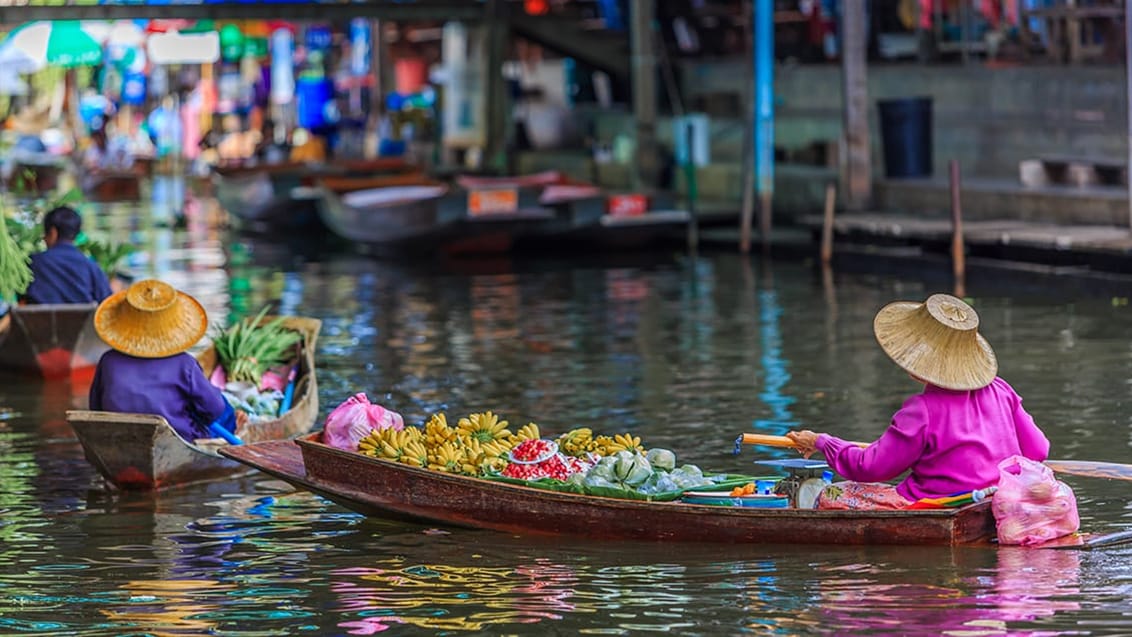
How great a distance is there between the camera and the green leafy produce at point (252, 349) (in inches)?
497

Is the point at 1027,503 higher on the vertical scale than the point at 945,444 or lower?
lower

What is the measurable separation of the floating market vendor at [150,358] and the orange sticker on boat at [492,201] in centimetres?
1473

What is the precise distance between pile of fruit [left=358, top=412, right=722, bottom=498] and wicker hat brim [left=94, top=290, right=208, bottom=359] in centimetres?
146

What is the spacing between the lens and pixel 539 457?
359 inches

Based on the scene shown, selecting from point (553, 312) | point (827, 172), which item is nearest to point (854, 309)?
point (553, 312)

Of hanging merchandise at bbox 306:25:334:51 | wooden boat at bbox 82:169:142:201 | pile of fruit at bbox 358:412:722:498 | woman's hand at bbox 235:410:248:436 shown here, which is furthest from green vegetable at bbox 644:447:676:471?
hanging merchandise at bbox 306:25:334:51

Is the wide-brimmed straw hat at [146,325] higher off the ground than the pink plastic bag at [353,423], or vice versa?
the wide-brimmed straw hat at [146,325]

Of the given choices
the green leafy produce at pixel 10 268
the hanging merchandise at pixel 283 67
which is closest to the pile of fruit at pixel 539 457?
the green leafy produce at pixel 10 268

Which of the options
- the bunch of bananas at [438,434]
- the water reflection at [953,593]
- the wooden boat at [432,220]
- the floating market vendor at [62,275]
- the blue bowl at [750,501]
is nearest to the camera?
the water reflection at [953,593]

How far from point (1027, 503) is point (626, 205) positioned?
57.5 feet

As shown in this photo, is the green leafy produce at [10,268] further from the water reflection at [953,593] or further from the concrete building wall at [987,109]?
the concrete building wall at [987,109]

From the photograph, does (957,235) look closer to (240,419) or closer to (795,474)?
(240,419)

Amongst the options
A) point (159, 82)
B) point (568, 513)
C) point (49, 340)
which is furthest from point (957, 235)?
point (159, 82)

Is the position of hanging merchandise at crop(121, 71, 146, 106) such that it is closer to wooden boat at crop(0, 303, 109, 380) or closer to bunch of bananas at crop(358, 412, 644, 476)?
wooden boat at crop(0, 303, 109, 380)
